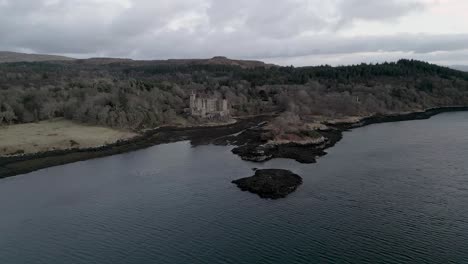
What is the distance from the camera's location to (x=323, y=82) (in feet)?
478

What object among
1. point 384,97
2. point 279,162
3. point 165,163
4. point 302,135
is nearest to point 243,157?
point 279,162

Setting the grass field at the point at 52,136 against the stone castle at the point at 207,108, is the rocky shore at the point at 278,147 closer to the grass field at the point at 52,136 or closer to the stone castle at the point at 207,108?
the stone castle at the point at 207,108

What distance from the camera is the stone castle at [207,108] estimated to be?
99.9m

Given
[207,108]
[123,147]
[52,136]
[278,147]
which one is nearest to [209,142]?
[278,147]

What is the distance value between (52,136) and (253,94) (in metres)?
70.2

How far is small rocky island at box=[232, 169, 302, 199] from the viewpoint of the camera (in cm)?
4204

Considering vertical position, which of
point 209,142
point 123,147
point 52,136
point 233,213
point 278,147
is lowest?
point 233,213

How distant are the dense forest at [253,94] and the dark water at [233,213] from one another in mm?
36325

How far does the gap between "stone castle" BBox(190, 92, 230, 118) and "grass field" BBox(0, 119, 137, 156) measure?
2346cm

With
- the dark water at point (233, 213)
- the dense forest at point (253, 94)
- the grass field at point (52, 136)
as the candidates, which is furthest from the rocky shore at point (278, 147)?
the grass field at point (52, 136)

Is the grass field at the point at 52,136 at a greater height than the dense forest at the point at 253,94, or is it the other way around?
the dense forest at the point at 253,94

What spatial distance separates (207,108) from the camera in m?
104

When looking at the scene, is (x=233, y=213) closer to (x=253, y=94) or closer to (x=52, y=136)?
(x=52, y=136)

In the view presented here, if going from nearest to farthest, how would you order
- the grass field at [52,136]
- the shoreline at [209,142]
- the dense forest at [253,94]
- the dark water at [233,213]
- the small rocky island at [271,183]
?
the dark water at [233,213] < the small rocky island at [271,183] < the shoreline at [209,142] < the grass field at [52,136] < the dense forest at [253,94]
